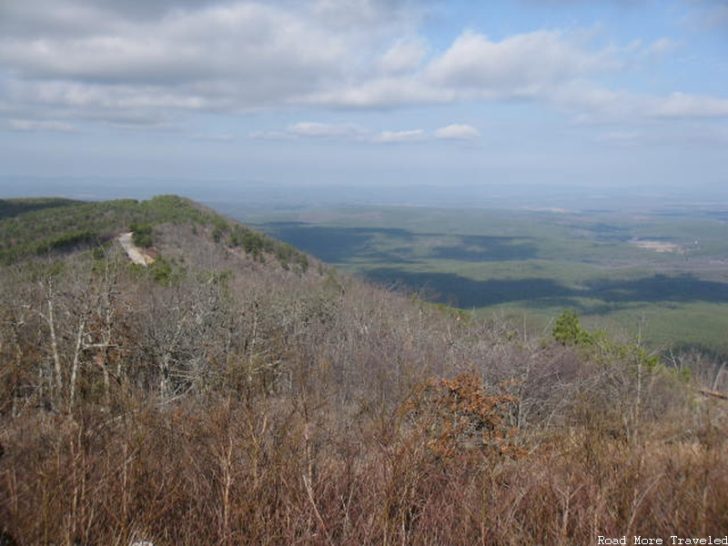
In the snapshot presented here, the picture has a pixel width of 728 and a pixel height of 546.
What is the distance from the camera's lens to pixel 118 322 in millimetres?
15562

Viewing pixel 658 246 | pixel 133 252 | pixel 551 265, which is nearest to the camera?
pixel 133 252

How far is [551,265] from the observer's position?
118938 mm

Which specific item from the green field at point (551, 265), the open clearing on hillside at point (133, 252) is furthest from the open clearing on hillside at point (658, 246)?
the open clearing on hillside at point (133, 252)

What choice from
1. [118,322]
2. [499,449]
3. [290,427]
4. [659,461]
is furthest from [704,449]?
[118,322]

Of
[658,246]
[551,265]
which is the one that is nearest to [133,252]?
[551,265]

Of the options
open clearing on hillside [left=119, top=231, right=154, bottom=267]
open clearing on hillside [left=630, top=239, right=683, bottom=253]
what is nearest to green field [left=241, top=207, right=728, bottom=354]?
open clearing on hillside [left=630, top=239, right=683, bottom=253]

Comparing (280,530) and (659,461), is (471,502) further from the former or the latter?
(659,461)

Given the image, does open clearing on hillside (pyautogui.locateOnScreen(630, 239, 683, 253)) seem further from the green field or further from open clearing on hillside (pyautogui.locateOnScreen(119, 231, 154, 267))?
open clearing on hillside (pyautogui.locateOnScreen(119, 231, 154, 267))

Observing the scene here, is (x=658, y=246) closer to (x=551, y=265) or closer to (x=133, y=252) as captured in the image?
(x=551, y=265)

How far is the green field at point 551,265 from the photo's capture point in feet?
221

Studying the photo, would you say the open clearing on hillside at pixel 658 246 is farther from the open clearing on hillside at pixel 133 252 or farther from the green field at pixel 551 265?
the open clearing on hillside at pixel 133 252

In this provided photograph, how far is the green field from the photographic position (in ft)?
221

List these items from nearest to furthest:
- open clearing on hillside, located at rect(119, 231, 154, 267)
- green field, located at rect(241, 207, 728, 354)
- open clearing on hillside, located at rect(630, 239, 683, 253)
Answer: open clearing on hillside, located at rect(119, 231, 154, 267) → green field, located at rect(241, 207, 728, 354) → open clearing on hillside, located at rect(630, 239, 683, 253)

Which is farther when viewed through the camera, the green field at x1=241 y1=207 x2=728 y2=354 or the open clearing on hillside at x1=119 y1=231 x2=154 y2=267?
the green field at x1=241 y1=207 x2=728 y2=354
